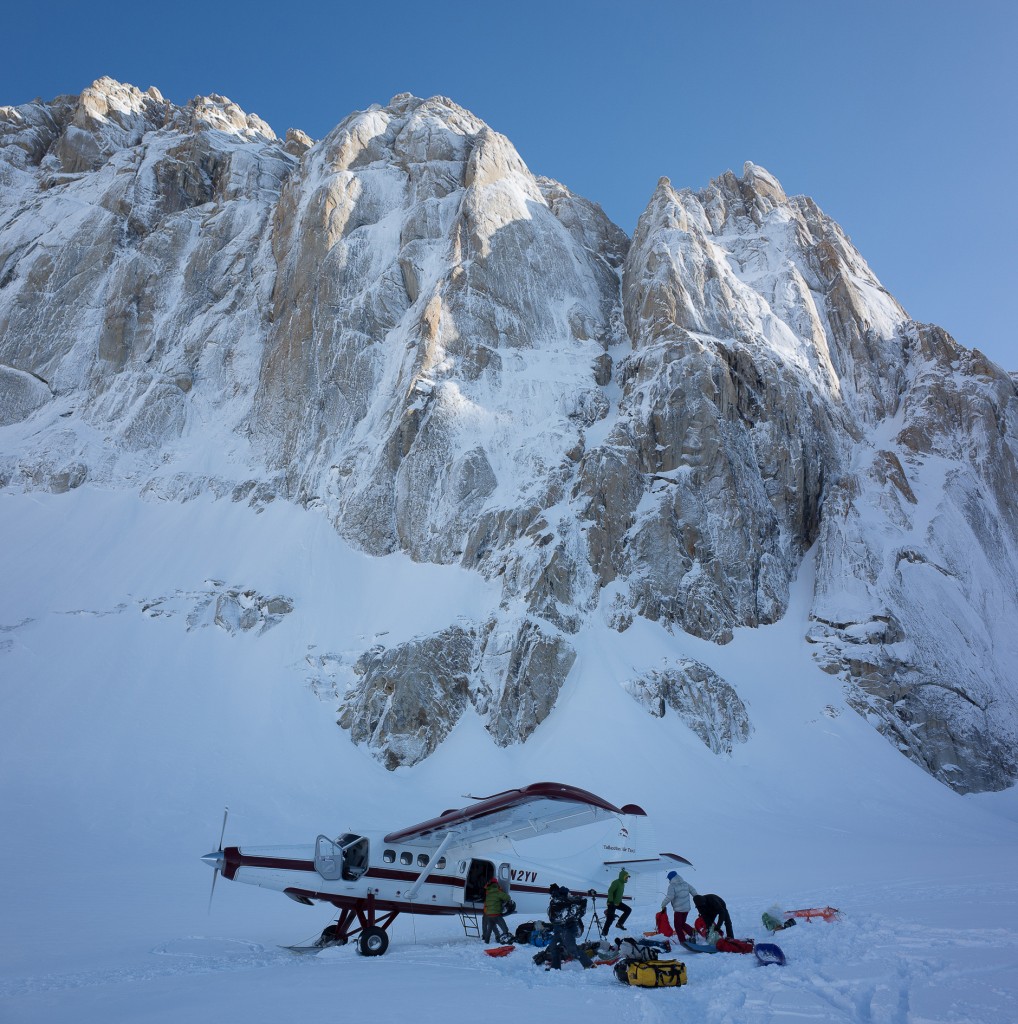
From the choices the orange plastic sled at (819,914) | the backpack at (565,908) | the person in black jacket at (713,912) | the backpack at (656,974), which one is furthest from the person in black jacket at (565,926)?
the orange plastic sled at (819,914)

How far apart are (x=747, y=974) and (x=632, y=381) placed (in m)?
41.4

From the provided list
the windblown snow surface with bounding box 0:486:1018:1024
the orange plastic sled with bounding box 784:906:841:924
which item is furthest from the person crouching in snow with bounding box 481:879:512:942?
the orange plastic sled with bounding box 784:906:841:924

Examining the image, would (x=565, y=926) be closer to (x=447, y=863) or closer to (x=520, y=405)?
(x=447, y=863)

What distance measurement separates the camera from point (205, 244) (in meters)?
60.5

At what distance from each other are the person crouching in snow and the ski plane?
918 mm

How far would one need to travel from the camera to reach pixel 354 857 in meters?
13.1

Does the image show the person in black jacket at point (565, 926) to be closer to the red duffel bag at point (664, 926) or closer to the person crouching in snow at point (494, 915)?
the person crouching in snow at point (494, 915)

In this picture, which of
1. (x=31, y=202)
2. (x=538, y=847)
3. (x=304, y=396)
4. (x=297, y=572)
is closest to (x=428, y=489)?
(x=297, y=572)

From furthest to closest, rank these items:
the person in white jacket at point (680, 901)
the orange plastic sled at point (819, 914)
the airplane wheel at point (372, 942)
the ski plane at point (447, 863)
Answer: the ski plane at point (447, 863), the airplane wheel at point (372, 942), the orange plastic sled at point (819, 914), the person in white jacket at point (680, 901)

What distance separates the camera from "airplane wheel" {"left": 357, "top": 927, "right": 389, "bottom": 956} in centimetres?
1205

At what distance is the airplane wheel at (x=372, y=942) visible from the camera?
12.0 m

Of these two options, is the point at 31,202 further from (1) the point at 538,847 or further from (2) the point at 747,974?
(2) the point at 747,974

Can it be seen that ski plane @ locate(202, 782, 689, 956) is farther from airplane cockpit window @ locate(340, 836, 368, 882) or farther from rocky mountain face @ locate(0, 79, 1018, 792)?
rocky mountain face @ locate(0, 79, 1018, 792)

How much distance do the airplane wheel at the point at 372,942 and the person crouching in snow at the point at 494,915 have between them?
1.89 meters
